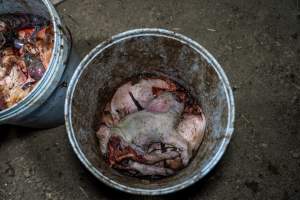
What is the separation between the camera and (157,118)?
175 cm

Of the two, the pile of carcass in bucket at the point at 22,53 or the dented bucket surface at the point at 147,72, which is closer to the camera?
the dented bucket surface at the point at 147,72

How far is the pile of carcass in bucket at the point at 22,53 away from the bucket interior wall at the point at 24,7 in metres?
0.04

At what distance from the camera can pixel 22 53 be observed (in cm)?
204

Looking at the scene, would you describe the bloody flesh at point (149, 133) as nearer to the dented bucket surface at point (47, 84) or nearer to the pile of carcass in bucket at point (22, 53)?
the dented bucket surface at point (47, 84)

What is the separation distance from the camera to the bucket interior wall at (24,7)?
1.90 m

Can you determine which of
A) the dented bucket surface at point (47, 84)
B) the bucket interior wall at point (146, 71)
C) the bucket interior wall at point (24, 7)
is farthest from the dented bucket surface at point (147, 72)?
the bucket interior wall at point (24, 7)

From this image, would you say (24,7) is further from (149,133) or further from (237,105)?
(237,105)

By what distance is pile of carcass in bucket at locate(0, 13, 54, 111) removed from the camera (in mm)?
1915

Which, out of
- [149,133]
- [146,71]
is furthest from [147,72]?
[149,133]

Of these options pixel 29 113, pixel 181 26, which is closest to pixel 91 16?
pixel 181 26

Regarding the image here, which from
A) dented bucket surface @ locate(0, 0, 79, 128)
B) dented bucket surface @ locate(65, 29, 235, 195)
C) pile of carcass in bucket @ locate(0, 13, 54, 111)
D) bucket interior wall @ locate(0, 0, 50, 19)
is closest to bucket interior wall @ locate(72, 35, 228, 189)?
dented bucket surface @ locate(65, 29, 235, 195)

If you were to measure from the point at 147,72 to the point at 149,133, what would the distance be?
39cm

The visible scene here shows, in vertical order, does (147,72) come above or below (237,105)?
above

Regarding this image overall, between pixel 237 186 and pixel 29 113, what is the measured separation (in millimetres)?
1193
